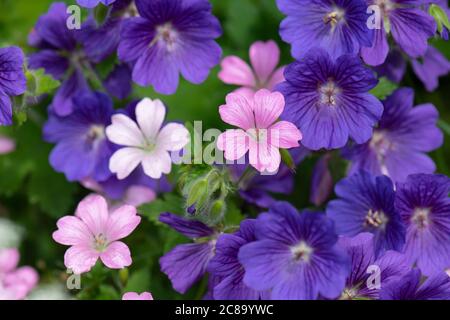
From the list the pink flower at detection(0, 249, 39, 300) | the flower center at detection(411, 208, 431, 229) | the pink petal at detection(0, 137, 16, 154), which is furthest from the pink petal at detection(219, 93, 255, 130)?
the pink petal at detection(0, 137, 16, 154)

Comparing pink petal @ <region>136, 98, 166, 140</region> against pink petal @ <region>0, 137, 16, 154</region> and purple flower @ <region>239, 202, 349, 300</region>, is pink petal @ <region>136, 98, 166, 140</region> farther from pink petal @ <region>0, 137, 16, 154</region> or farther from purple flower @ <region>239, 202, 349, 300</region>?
pink petal @ <region>0, 137, 16, 154</region>

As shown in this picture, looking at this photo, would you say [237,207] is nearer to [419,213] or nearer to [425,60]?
[419,213]

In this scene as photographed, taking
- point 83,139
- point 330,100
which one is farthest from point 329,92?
point 83,139

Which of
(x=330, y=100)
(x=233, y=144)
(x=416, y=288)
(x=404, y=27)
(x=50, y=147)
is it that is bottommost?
(x=416, y=288)

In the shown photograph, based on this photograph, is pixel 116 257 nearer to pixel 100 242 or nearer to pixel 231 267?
pixel 100 242
